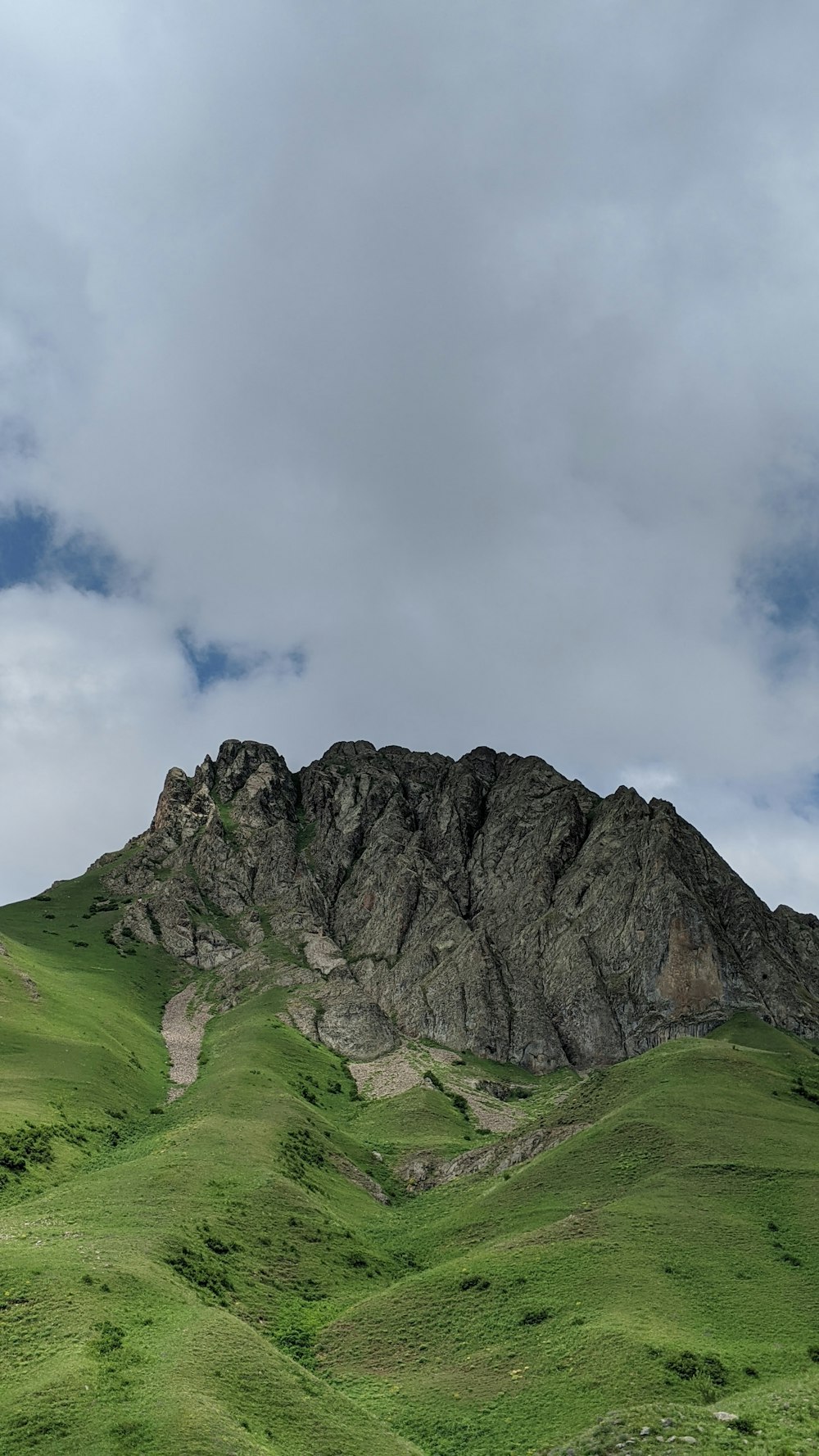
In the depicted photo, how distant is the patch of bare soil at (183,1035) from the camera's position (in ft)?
360

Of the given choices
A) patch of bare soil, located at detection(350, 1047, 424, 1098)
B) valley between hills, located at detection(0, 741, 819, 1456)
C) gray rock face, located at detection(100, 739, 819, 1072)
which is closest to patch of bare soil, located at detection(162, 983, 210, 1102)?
valley between hills, located at detection(0, 741, 819, 1456)

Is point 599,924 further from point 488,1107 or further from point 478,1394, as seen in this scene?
point 478,1394

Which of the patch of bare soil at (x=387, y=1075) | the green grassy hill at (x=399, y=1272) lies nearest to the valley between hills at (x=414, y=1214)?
the green grassy hill at (x=399, y=1272)

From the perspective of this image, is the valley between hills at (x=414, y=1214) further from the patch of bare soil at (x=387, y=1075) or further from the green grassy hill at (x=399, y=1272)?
the patch of bare soil at (x=387, y=1075)

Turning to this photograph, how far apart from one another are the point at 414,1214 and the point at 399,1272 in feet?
48.0

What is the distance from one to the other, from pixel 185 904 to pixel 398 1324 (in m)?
162

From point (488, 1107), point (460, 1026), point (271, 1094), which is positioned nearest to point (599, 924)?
point (460, 1026)

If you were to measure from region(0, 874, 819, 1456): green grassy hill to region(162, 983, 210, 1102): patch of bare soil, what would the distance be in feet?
45.6

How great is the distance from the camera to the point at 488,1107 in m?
117

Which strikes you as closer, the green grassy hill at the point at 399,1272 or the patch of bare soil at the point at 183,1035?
the green grassy hill at the point at 399,1272

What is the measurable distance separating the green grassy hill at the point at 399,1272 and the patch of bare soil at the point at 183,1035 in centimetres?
1391

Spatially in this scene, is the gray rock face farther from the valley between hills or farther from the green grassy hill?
the green grassy hill

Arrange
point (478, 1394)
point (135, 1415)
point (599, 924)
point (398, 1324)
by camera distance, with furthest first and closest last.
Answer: point (599, 924), point (398, 1324), point (478, 1394), point (135, 1415)

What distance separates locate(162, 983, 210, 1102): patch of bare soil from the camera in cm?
10988
